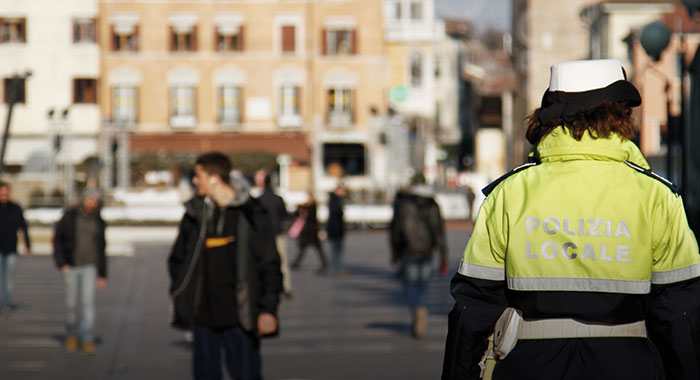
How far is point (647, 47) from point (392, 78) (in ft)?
187

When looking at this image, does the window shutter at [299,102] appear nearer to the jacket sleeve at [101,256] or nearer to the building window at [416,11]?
the building window at [416,11]

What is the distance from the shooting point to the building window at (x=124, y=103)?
60531 mm

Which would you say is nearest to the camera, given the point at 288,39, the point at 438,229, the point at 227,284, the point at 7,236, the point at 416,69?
the point at 227,284

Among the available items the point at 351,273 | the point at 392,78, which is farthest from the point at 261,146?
the point at 351,273

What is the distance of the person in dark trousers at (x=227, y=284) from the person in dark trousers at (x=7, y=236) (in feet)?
25.3

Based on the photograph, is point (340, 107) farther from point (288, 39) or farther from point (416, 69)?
point (416, 69)

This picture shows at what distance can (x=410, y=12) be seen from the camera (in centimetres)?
7450

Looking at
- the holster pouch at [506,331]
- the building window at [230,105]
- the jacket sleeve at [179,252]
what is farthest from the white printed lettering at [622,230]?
the building window at [230,105]

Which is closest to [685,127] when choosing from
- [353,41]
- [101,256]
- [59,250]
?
[101,256]

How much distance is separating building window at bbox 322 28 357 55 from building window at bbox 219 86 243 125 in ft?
16.5

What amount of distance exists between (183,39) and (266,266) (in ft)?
180

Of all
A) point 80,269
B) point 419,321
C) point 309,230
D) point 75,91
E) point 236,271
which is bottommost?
point 419,321

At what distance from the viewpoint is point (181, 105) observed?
200ft

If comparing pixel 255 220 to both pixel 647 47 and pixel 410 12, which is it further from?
pixel 410 12
